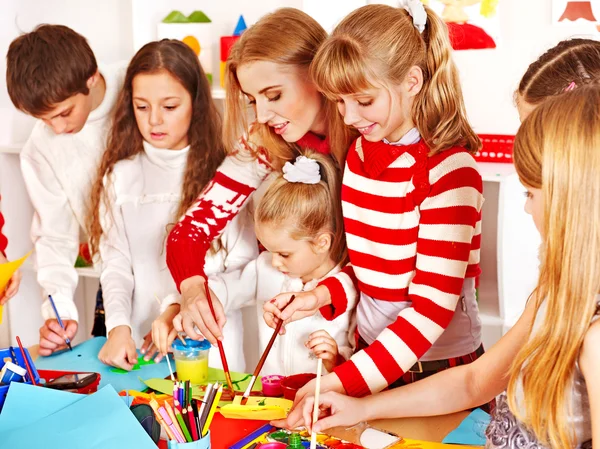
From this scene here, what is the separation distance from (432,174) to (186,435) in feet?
2.01

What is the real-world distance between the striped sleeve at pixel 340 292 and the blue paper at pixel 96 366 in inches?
A: 13.9

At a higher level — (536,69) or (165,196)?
(536,69)

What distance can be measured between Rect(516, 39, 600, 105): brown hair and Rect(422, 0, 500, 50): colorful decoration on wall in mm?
1027

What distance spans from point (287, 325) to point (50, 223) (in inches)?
34.6

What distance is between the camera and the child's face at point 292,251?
5.35 feet

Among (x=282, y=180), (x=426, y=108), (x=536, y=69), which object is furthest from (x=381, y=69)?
(x=282, y=180)

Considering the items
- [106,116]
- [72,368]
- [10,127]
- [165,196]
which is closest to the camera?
[72,368]

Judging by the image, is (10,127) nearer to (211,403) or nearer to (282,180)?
(282,180)

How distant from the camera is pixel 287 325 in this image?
5.56 feet

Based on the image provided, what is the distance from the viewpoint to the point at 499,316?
2.16 m

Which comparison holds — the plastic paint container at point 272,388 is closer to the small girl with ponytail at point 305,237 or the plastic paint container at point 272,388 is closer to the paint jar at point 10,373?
the small girl with ponytail at point 305,237

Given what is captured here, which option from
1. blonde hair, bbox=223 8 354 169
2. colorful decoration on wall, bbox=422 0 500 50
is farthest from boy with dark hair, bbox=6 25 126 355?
colorful decoration on wall, bbox=422 0 500 50

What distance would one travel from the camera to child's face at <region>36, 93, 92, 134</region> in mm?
2078

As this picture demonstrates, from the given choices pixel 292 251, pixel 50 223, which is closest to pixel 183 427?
pixel 292 251
